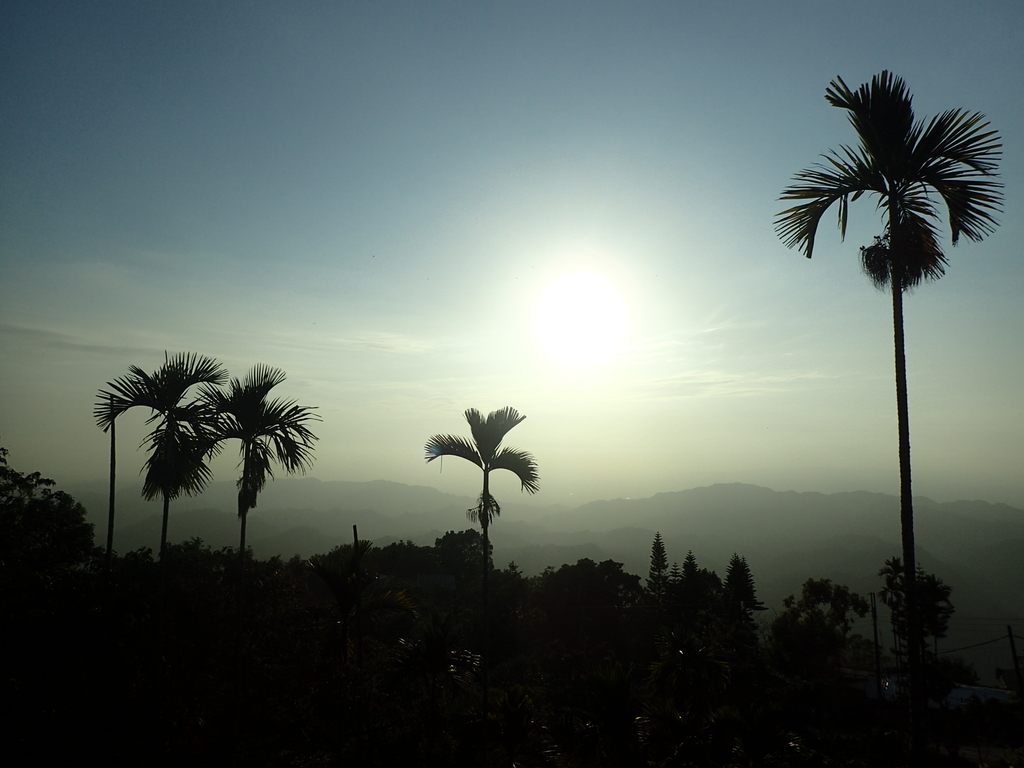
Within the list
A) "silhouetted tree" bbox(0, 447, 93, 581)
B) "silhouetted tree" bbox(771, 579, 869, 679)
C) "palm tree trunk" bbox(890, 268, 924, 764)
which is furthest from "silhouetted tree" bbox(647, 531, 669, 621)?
"silhouetted tree" bbox(0, 447, 93, 581)

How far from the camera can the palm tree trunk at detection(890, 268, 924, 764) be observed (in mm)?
7980

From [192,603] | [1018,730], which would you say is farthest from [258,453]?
[1018,730]

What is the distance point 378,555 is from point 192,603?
64.2 meters

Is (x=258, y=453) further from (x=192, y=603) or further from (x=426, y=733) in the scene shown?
(x=426, y=733)

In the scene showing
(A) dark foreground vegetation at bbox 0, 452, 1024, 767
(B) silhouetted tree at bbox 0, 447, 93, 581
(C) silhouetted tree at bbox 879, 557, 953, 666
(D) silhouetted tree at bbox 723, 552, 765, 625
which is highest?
(B) silhouetted tree at bbox 0, 447, 93, 581

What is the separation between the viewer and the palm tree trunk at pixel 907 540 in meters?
7.98

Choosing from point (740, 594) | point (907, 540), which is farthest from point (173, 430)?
point (740, 594)

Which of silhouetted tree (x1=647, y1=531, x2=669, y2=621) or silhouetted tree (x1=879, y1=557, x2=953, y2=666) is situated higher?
silhouetted tree (x1=879, y1=557, x2=953, y2=666)

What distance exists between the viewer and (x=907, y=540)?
8.57 m

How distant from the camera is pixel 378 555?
70.1 meters

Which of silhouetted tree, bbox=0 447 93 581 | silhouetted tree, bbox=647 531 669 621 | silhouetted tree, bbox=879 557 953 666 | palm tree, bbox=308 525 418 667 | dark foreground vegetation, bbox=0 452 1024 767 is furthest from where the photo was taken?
silhouetted tree, bbox=647 531 669 621

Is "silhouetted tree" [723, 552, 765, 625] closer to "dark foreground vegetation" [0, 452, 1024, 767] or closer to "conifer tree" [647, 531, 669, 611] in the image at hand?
"conifer tree" [647, 531, 669, 611]

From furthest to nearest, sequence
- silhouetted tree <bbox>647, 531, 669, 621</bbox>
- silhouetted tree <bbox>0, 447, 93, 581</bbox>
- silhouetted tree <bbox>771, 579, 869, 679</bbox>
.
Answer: silhouetted tree <bbox>647, 531, 669, 621</bbox> → silhouetted tree <bbox>771, 579, 869, 679</bbox> → silhouetted tree <bbox>0, 447, 93, 581</bbox>

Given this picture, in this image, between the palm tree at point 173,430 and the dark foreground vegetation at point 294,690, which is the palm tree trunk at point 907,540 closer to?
the dark foreground vegetation at point 294,690
